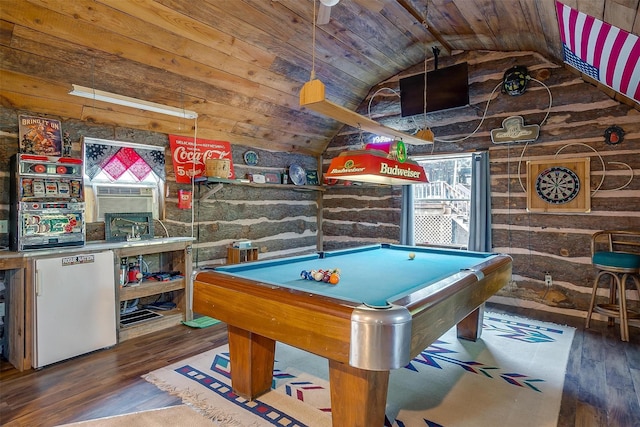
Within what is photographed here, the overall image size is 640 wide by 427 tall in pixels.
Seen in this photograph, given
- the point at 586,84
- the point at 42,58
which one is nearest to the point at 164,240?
the point at 42,58

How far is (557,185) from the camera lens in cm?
414

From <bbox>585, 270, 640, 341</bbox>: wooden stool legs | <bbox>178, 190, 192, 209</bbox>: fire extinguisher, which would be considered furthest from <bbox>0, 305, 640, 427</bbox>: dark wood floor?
<bbox>178, 190, 192, 209</bbox>: fire extinguisher

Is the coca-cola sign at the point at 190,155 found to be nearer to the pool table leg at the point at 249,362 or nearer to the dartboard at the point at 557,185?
the pool table leg at the point at 249,362

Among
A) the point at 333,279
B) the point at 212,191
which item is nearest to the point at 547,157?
the point at 333,279

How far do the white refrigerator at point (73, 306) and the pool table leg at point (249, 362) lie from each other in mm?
1452

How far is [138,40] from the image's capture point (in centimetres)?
308

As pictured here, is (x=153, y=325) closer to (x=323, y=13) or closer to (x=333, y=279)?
(x=333, y=279)

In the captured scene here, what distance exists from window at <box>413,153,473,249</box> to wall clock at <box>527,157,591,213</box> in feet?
3.20

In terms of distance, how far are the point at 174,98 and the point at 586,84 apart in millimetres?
4540

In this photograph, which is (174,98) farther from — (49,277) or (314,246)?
(314,246)

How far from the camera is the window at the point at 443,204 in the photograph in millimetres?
5266

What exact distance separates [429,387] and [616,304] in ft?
9.03

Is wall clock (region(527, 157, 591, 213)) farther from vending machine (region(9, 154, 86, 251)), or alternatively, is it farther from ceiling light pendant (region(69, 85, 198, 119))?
vending machine (region(9, 154, 86, 251))

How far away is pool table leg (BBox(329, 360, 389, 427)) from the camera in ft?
5.48
